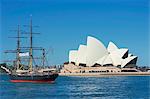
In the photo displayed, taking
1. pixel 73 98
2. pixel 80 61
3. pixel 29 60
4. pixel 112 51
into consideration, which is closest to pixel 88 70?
pixel 80 61

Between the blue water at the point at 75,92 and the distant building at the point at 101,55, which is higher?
the distant building at the point at 101,55

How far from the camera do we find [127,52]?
8162 centimetres

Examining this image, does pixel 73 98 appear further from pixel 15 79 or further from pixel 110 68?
pixel 110 68

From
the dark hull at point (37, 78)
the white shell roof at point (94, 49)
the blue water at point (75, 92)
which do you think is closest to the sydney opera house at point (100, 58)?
the white shell roof at point (94, 49)

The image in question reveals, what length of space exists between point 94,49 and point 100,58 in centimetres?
522

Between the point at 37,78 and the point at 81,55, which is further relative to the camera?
the point at 81,55

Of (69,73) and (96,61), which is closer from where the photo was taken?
(96,61)

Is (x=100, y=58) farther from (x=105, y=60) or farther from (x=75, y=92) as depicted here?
(x=75, y=92)

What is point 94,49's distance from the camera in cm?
7619

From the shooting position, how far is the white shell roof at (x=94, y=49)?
75450mm

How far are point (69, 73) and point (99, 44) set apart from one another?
21.6 meters

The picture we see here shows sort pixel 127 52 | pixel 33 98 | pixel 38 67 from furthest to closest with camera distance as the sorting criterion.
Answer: pixel 127 52, pixel 38 67, pixel 33 98

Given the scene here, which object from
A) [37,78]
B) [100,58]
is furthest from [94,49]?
[37,78]

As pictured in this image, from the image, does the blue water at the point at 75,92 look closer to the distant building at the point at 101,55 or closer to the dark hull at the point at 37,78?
the dark hull at the point at 37,78
